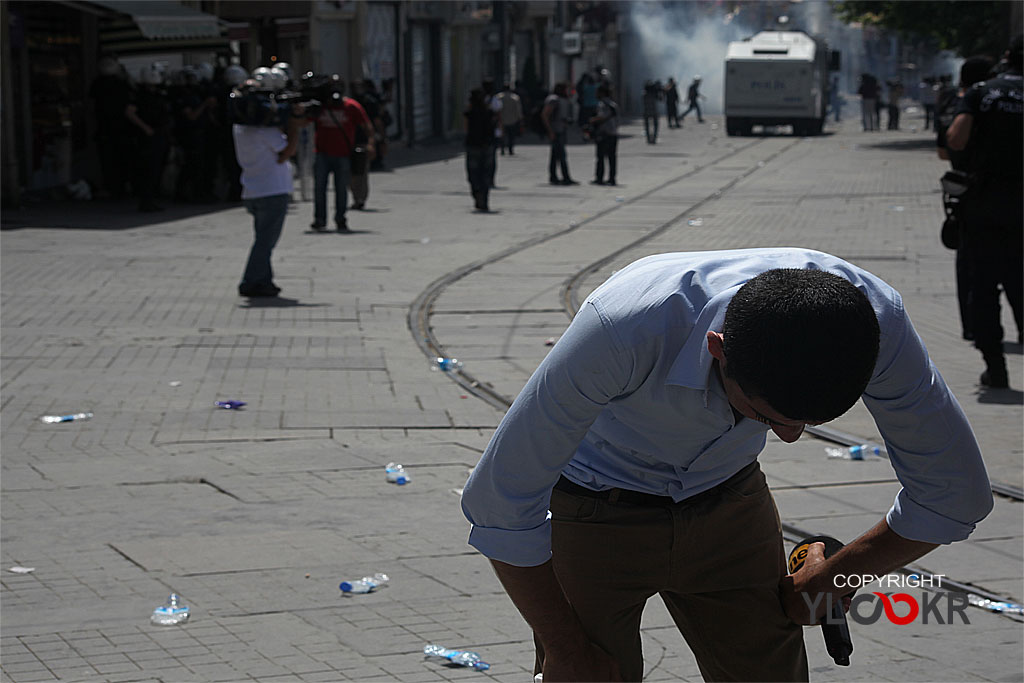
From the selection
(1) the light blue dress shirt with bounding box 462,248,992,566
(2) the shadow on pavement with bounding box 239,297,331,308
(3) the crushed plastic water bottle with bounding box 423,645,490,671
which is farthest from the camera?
(2) the shadow on pavement with bounding box 239,297,331,308

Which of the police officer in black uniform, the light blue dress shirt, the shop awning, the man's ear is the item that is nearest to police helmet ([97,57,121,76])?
the shop awning

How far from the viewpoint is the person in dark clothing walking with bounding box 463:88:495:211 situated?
17688 mm

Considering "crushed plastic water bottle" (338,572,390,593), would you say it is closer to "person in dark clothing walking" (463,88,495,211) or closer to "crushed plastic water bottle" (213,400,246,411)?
"crushed plastic water bottle" (213,400,246,411)

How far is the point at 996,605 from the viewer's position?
4297mm

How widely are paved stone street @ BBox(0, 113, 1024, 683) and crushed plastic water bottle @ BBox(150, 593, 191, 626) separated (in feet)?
0.15

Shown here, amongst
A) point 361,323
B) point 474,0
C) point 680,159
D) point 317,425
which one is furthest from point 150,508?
point 474,0

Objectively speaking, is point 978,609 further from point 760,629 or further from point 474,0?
point 474,0

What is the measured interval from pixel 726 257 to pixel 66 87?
1863 cm

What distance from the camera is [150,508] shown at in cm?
530

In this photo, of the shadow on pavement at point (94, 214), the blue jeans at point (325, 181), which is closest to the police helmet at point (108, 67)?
the shadow on pavement at point (94, 214)

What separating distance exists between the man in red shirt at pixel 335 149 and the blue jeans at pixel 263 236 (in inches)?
177

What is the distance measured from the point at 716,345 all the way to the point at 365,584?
270cm

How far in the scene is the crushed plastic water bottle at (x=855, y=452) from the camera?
20.1 feet

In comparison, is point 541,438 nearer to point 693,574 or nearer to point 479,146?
point 693,574
